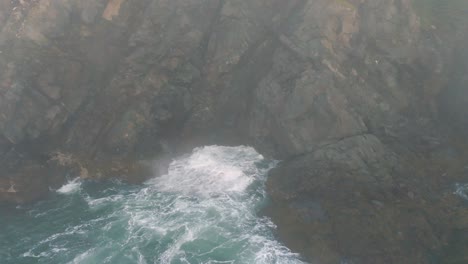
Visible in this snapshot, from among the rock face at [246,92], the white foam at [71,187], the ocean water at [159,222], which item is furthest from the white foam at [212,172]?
the white foam at [71,187]

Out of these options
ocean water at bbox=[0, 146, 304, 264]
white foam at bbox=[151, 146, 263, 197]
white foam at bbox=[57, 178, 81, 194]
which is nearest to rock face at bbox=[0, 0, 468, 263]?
white foam at bbox=[57, 178, 81, 194]

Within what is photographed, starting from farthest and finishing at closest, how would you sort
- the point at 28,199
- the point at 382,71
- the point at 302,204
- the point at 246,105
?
1. the point at 246,105
2. the point at 382,71
3. the point at 28,199
4. the point at 302,204

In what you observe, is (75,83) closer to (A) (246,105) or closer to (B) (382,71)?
(A) (246,105)

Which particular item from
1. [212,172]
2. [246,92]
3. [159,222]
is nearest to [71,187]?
[159,222]

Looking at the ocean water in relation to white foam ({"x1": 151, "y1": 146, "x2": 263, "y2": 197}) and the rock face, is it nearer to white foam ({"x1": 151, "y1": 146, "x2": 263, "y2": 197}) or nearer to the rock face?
white foam ({"x1": 151, "y1": 146, "x2": 263, "y2": 197})

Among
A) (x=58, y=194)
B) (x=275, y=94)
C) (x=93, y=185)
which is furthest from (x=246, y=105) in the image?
(x=58, y=194)

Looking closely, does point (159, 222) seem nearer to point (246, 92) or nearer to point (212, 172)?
point (212, 172)
